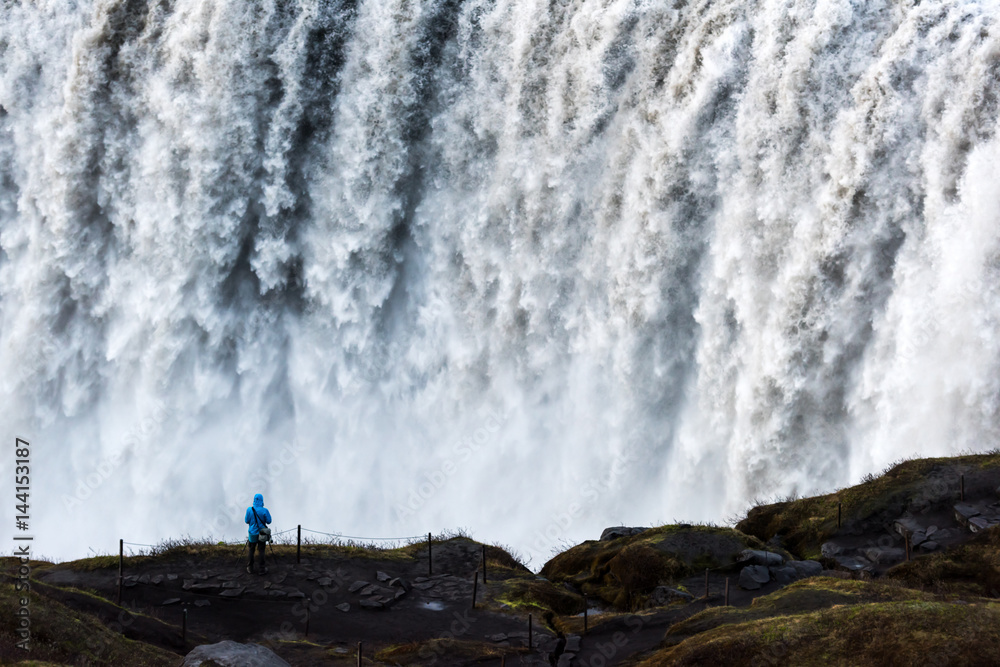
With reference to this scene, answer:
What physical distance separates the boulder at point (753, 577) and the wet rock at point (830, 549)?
59.0 inches

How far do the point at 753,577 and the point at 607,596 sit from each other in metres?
2.86

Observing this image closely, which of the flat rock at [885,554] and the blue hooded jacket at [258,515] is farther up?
the blue hooded jacket at [258,515]

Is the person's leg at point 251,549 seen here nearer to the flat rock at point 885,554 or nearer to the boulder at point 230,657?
the boulder at point 230,657

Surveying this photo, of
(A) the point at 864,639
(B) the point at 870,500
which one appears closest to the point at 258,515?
(A) the point at 864,639

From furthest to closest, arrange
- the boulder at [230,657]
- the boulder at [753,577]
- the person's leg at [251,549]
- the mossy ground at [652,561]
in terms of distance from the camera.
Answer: the person's leg at [251,549] < the mossy ground at [652,561] < the boulder at [753,577] < the boulder at [230,657]

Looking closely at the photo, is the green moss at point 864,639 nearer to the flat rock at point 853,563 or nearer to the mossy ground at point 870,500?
the flat rock at point 853,563

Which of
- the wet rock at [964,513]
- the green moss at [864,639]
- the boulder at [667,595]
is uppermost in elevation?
the wet rock at [964,513]

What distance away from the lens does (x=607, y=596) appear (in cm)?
1816

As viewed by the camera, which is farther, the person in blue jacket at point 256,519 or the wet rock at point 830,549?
the person in blue jacket at point 256,519

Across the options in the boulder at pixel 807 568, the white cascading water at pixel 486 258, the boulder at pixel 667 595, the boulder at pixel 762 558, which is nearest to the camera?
the boulder at pixel 667 595

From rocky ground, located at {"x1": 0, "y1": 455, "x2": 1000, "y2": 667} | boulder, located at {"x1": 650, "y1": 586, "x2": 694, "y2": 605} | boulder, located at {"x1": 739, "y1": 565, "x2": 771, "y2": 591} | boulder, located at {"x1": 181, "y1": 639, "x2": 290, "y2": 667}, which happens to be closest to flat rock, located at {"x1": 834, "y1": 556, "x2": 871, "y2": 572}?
rocky ground, located at {"x1": 0, "y1": 455, "x2": 1000, "y2": 667}

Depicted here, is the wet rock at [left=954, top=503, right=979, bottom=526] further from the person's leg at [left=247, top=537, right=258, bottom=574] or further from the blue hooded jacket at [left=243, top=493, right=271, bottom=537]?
the person's leg at [left=247, top=537, right=258, bottom=574]

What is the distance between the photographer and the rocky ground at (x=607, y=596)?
1203cm

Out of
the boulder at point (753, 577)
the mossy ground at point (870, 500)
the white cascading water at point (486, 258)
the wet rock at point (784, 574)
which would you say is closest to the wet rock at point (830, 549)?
the mossy ground at point (870, 500)
